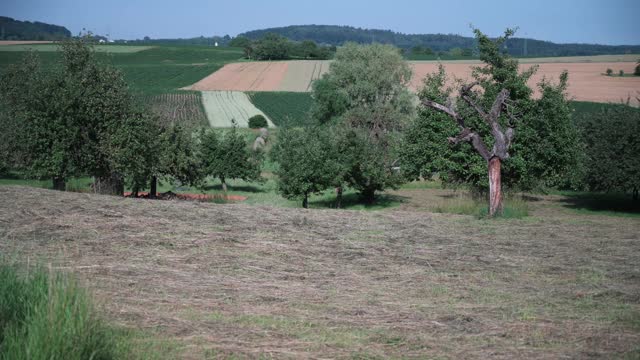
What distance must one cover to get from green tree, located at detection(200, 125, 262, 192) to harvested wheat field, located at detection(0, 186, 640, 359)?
1245 inches

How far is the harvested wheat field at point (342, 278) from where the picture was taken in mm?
7332

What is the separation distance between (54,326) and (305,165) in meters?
32.2

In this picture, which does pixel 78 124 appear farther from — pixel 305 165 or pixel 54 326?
pixel 54 326

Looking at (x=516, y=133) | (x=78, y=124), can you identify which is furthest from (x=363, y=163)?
(x=78, y=124)

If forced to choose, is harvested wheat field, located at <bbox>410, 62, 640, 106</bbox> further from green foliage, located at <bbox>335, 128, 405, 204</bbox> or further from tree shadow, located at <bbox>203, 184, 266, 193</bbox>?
green foliage, located at <bbox>335, 128, 405, 204</bbox>

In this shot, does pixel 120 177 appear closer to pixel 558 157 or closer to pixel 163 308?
pixel 558 157

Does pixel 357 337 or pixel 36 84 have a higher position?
pixel 36 84

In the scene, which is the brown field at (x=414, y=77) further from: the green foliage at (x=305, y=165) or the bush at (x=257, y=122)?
the green foliage at (x=305, y=165)

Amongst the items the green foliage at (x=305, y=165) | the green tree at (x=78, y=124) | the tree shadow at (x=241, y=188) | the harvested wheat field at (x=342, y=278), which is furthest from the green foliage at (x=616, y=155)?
the tree shadow at (x=241, y=188)

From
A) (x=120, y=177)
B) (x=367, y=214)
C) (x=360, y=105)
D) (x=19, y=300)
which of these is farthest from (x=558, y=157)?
(x=360, y=105)

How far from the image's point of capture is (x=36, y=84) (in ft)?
94.1

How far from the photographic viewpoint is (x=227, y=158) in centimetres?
4903

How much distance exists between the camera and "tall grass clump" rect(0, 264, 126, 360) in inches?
236

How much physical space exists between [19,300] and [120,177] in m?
24.0
